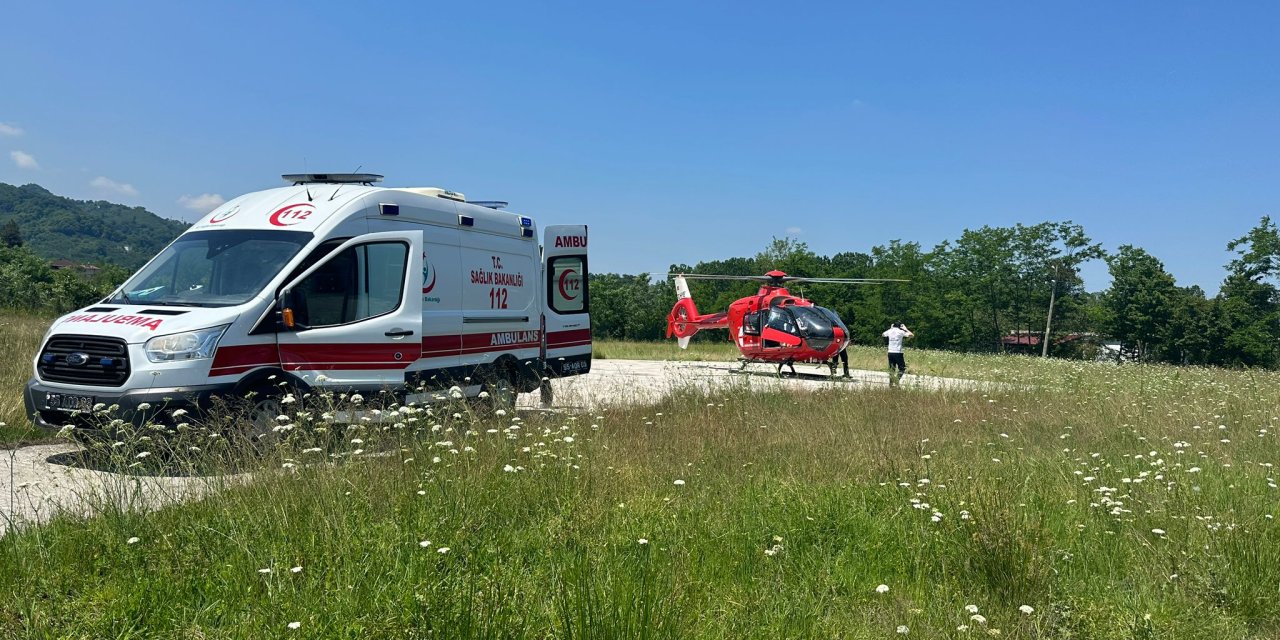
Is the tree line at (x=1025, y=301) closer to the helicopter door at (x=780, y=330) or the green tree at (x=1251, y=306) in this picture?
the green tree at (x=1251, y=306)

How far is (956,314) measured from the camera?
73.8 meters

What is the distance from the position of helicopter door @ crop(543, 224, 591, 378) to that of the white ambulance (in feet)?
2.69

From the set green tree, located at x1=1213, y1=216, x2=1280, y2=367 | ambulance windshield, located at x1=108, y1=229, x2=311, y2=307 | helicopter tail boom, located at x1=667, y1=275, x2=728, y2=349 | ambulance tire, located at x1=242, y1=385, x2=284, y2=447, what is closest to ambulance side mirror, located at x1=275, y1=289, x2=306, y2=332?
ambulance windshield, located at x1=108, y1=229, x2=311, y2=307

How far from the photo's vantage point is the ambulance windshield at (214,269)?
24.1 ft

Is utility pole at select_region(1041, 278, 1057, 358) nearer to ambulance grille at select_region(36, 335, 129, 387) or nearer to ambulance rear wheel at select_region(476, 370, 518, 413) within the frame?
ambulance rear wheel at select_region(476, 370, 518, 413)

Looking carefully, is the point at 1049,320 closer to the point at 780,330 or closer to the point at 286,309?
the point at 780,330

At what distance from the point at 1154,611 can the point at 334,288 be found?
7171 mm

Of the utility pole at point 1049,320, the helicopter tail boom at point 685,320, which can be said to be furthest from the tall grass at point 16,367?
the utility pole at point 1049,320

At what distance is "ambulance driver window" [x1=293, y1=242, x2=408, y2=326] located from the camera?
7.55 m

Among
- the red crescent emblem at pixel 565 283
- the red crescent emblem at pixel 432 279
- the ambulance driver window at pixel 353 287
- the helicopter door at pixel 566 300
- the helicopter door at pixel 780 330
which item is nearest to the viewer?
the ambulance driver window at pixel 353 287

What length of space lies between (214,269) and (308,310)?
105cm

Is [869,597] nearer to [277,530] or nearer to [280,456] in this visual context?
[277,530]

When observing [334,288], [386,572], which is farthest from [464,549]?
[334,288]

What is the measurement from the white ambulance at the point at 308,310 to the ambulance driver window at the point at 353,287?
0.01 metres
